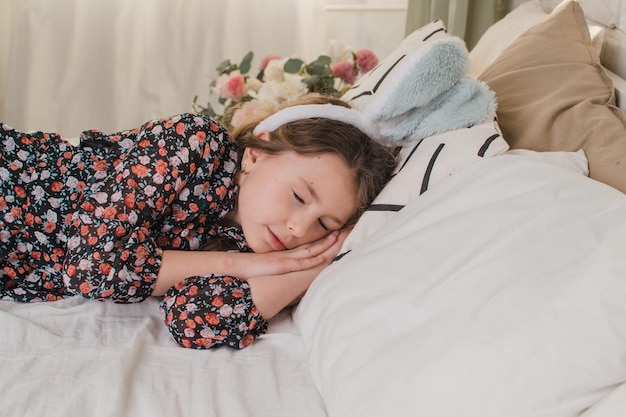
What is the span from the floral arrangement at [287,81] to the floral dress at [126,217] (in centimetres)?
41

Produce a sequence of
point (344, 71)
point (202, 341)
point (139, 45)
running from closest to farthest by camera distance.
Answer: point (202, 341) < point (344, 71) < point (139, 45)

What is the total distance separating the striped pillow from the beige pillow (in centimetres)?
8

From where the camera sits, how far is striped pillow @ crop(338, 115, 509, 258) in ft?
3.50

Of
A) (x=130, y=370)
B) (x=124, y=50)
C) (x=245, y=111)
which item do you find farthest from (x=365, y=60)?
(x=124, y=50)

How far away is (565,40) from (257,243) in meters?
0.73

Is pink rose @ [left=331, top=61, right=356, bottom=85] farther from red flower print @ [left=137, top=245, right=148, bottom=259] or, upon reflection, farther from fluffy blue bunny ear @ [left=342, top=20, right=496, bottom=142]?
red flower print @ [left=137, top=245, right=148, bottom=259]

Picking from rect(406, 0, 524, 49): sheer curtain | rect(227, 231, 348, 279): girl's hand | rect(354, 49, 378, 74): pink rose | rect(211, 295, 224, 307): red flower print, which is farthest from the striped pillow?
rect(406, 0, 524, 49): sheer curtain

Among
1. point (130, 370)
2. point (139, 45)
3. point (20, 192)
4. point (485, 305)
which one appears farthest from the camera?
point (139, 45)

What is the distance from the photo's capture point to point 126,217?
1.17 meters

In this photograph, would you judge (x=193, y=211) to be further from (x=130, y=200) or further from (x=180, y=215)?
(x=130, y=200)

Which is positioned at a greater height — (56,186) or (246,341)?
(56,186)

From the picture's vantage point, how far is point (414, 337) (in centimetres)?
77

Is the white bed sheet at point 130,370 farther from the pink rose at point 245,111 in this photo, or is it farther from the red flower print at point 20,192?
the pink rose at point 245,111

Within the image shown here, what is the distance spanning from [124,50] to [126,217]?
77.1 inches
